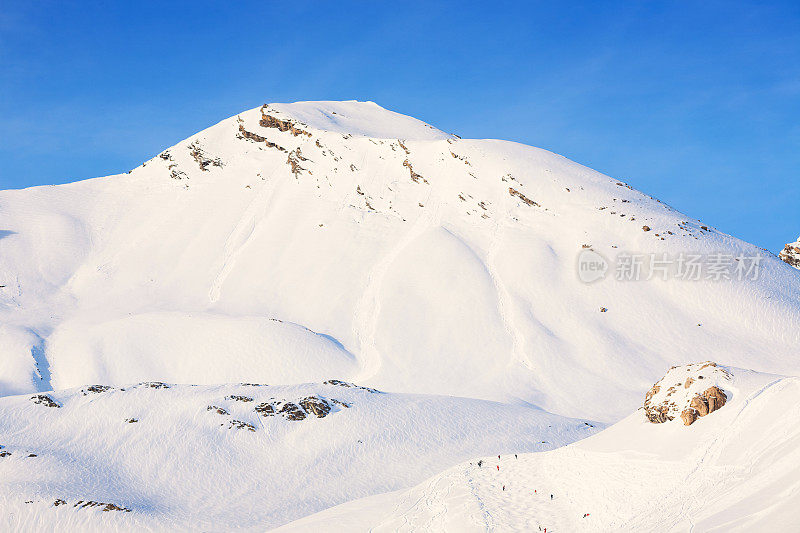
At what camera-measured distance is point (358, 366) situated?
52.7m

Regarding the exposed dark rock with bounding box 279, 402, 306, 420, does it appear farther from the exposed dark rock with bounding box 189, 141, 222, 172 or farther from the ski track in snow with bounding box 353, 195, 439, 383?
the exposed dark rock with bounding box 189, 141, 222, 172

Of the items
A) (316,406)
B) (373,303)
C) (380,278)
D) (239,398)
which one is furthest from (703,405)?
(380,278)

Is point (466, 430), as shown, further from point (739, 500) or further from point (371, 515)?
point (739, 500)

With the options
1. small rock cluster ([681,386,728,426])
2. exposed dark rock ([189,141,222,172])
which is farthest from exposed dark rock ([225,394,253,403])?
exposed dark rock ([189,141,222,172])

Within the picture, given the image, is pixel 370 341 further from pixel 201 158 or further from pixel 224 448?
pixel 201 158

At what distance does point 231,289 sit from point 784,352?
55035 millimetres

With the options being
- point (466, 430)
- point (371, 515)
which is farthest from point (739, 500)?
point (466, 430)

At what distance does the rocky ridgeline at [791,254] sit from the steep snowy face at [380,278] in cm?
1570

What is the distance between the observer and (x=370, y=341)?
56.0 meters

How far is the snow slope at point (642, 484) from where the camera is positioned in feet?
51.4

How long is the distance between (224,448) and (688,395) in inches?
919

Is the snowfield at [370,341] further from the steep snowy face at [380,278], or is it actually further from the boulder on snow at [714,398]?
the boulder on snow at [714,398]

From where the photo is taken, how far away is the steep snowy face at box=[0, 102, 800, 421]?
51281 millimetres

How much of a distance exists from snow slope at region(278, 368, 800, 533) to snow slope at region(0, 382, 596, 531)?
196 inches
